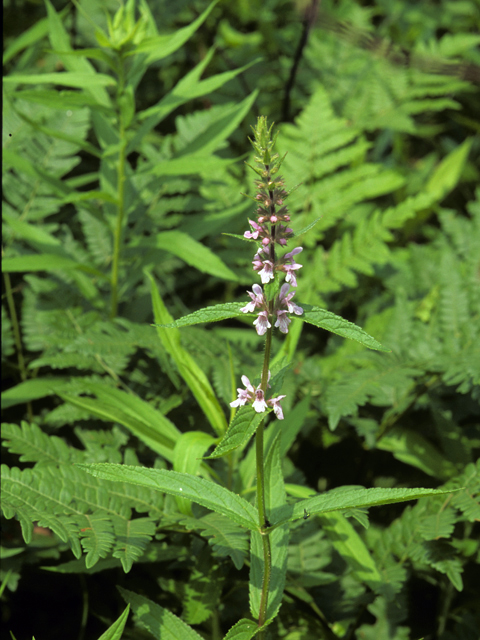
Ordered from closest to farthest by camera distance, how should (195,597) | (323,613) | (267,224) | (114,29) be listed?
(267,224) → (195,597) → (323,613) → (114,29)

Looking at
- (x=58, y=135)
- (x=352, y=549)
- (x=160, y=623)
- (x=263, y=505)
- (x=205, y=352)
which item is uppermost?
(x=58, y=135)

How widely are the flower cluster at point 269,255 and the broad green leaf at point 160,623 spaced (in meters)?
0.83

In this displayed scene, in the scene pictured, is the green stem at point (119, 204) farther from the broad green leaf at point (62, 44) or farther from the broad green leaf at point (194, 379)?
the broad green leaf at point (194, 379)

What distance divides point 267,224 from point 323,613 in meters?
1.62

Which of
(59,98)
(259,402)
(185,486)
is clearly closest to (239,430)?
(259,402)

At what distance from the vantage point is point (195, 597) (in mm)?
1952

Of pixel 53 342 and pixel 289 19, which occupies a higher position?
pixel 289 19

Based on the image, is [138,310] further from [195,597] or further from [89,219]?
[195,597]

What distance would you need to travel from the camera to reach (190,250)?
2531 mm

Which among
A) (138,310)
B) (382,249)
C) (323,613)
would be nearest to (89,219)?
(138,310)

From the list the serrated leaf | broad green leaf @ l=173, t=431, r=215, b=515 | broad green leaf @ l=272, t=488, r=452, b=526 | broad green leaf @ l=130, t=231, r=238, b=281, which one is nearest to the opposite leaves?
broad green leaf @ l=272, t=488, r=452, b=526

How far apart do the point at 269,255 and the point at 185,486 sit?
0.58 metres

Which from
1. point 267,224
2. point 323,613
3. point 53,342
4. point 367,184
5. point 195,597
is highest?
point 367,184

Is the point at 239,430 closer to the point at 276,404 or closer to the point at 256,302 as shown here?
the point at 276,404
